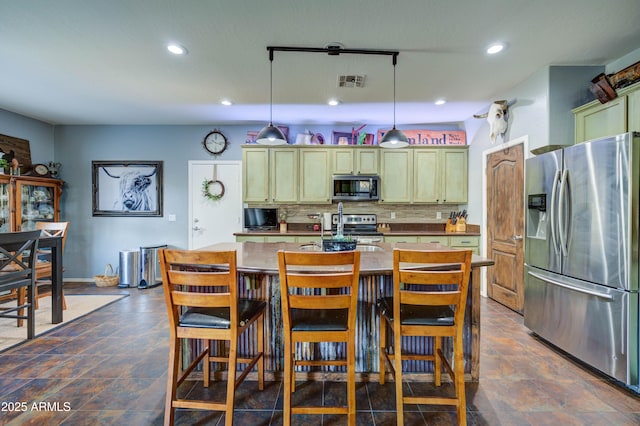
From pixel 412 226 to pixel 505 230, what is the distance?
1.48 metres

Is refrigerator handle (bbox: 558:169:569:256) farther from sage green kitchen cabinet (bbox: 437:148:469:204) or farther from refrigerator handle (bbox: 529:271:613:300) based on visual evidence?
sage green kitchen cabinet (bbox: 437:148:469:204)

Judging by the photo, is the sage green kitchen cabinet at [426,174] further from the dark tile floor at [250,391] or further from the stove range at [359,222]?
the dark tile floor at [250,391]

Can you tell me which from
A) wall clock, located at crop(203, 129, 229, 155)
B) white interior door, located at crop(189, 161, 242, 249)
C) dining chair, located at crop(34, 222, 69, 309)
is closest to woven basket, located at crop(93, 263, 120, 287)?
dining chair, located at crop(34, 222, 69, 309)

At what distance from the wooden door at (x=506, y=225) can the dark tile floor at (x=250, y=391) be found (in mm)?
862

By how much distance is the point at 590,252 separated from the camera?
2117mm

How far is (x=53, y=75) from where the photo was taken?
309cm

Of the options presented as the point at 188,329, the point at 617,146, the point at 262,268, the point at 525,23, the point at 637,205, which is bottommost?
the point at 188,329

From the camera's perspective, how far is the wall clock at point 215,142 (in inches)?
193

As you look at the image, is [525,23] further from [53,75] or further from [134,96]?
[53,75]

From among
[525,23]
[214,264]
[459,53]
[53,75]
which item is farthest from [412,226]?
[53,75]

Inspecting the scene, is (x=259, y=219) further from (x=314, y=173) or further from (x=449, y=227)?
(x=449, y=227)

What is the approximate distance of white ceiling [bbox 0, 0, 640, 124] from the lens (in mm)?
2064

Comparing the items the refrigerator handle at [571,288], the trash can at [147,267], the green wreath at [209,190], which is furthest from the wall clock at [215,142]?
the refrigerator handle at [571,288]

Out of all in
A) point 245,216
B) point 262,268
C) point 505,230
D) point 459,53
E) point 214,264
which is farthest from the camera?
point 245,216
